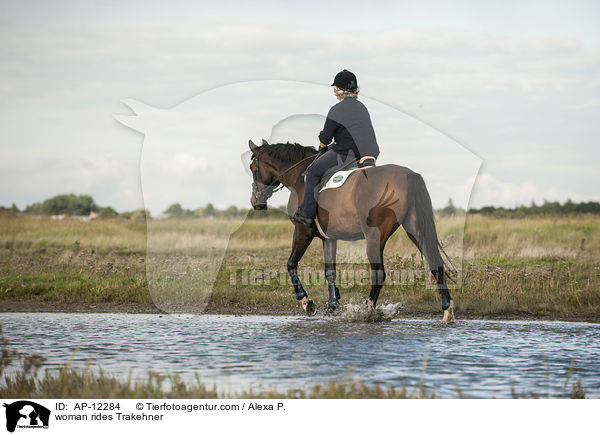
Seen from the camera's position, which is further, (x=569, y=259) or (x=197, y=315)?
(x=569, y=259)

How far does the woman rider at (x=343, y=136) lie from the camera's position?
11.0 m

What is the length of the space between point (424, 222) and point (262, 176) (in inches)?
124

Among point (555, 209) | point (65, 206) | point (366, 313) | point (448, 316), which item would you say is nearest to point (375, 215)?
point (366, 313)

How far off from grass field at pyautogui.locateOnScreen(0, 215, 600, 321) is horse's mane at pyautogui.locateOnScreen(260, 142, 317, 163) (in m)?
1.51

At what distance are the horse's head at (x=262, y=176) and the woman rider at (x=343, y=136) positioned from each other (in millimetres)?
1068

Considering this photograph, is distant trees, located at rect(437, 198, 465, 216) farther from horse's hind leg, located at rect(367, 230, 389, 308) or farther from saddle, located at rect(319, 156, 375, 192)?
saddle, located at rect(319, 156, 375, 192)

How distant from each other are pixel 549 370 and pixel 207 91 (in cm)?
607

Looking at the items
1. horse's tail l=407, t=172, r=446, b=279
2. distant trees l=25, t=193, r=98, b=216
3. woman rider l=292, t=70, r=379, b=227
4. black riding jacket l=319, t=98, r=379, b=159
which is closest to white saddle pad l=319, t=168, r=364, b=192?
woman rider l=292, t=70, r=379, b=227

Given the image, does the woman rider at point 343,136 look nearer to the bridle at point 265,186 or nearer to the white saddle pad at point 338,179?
the white saddle pad at point 338,179

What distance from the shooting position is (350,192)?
11320mm

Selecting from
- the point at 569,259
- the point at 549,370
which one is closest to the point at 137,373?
the point at 549,370

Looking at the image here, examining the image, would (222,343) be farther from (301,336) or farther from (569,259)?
(569,259)
